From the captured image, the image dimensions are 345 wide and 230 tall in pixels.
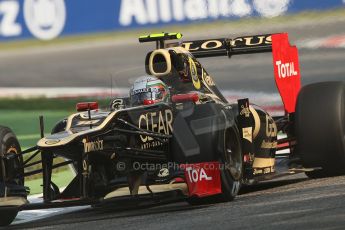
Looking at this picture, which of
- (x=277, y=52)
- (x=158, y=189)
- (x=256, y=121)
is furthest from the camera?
(x=277, y=52)

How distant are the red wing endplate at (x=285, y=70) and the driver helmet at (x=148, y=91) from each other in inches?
80.0

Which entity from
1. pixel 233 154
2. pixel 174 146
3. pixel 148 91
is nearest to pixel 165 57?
pixel 148 91

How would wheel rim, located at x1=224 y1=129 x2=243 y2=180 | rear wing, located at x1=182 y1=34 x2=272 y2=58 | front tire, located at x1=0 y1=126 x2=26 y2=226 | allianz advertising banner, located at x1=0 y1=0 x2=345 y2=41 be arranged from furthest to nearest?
allianz advertising banner, located at x1=0 y1=0 x2=345 y2=41, rear wing, located at x1=182 y1=34 x2=272 y2=58, wheel rim, located at x1=224 y1=129 x2=243 y2=180, front tire, located at x1=0 y1=126 x2=26 y2=226

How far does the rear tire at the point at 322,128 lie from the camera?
9.99m

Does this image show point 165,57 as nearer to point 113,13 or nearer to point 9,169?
point 9,169

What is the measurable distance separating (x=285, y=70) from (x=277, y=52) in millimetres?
249

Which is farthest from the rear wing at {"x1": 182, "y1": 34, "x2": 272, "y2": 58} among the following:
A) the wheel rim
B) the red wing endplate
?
the wheel rim

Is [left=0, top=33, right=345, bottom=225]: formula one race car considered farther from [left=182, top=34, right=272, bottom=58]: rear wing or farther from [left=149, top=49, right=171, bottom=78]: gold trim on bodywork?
[left=182, top=34, right=272, bottom=58]: rear wing

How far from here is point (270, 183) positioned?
10570mm

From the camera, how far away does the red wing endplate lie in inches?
435

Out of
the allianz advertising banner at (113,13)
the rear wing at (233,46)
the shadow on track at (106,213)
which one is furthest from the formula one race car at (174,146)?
the allianz advertising banner at (113,13)

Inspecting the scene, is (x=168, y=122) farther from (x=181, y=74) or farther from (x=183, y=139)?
(x=181, y=74)

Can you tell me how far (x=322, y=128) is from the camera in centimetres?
1001

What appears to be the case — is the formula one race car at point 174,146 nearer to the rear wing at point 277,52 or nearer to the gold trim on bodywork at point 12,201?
the gold trim on bodywork at point 12,201
